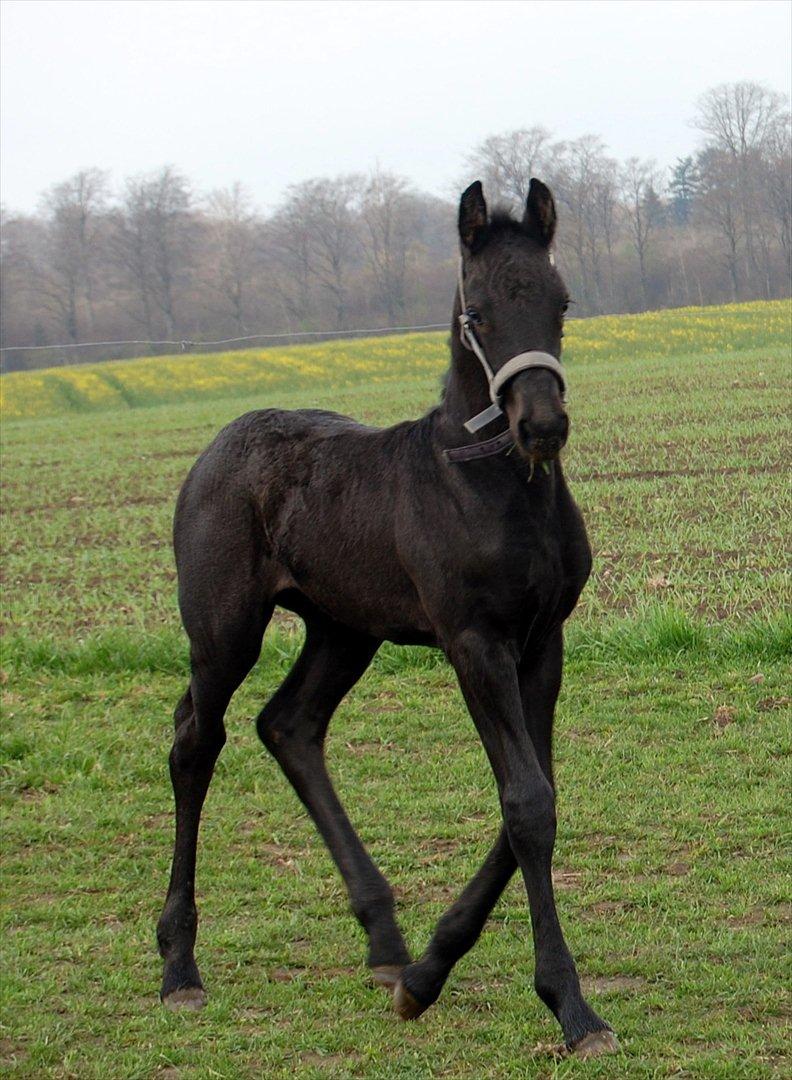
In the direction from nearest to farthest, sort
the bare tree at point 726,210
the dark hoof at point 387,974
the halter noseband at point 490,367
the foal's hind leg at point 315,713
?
the halter noseband at point 490,367 → the dark hoof at point 387,974 → the foal's hind leg at point 315,713 → the bare tree at point 726,210

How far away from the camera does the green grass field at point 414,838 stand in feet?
14.7

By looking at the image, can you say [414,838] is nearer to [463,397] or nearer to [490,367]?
Answer: [463,397]

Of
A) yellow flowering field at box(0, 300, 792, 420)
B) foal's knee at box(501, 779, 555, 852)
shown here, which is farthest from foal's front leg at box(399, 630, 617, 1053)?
yellow flowering field at box(0, 300, 792, 420)

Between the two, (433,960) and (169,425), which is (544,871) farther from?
(169,425)

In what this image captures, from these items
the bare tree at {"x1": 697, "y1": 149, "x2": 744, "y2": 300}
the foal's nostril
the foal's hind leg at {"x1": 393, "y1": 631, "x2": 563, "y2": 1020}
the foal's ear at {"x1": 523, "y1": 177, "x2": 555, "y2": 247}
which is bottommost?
the foal's hind leg at {"x1": 393, "y1": 631, "x2": 563, "y2": 1020}

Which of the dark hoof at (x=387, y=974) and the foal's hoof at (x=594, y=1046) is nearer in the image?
the foal's hoof at (x=594, y=1046)

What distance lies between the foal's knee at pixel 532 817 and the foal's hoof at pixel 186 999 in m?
1.49

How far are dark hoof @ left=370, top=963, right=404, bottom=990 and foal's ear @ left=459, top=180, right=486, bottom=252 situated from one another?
257 cm

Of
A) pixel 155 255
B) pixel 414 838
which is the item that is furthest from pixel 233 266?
pixel 414 838

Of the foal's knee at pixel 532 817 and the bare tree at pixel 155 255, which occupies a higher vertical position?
the bare tree at pixel 155 255

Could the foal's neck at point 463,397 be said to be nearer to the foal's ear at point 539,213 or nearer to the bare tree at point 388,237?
the foal's ear at point 539,213

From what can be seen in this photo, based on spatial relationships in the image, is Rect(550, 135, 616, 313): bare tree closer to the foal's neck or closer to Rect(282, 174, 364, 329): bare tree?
Rect(282, 174, 364, 329): bare tree

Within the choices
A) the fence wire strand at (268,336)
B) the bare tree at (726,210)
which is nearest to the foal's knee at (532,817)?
the fence wire strand at (268,336)

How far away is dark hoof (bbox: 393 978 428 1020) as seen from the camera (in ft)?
15.0
